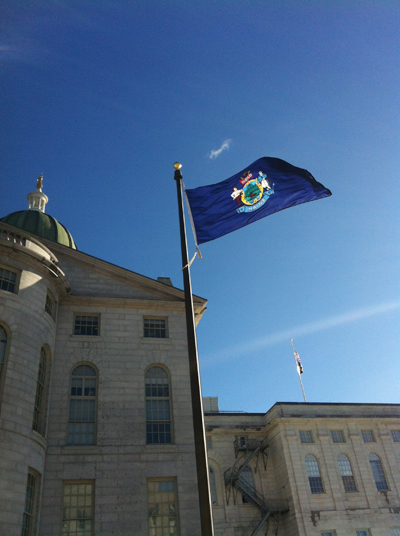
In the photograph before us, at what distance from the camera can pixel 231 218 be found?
47.2 feet

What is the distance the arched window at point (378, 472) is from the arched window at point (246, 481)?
10803 millimetres

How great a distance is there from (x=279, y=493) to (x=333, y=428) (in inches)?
291

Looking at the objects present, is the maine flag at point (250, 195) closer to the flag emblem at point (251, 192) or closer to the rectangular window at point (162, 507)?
the flag emblem at point (251, 192)

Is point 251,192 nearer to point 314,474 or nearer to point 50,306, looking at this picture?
point 50,306

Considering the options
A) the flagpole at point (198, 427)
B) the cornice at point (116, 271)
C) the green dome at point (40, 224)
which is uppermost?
the green dome at point (40, 224)

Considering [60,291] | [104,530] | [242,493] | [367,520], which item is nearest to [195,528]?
[104,530]

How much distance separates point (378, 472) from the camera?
4200 centimetres

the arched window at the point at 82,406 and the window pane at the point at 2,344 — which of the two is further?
the arched window at the point at 82,406

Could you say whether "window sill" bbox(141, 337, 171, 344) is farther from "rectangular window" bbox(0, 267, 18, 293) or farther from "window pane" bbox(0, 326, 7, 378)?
"window pane" bbox(0, 326, 7, 378)

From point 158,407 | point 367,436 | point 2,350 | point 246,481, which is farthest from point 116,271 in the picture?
point 367,436

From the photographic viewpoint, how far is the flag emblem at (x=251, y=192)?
14562 mm

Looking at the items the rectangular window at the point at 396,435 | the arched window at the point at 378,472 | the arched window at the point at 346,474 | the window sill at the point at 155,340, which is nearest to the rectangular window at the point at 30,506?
A: the window sill at the point at 155,340

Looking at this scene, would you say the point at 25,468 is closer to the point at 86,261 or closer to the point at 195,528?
the point at 195,528

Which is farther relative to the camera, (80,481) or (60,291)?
(60,291)
